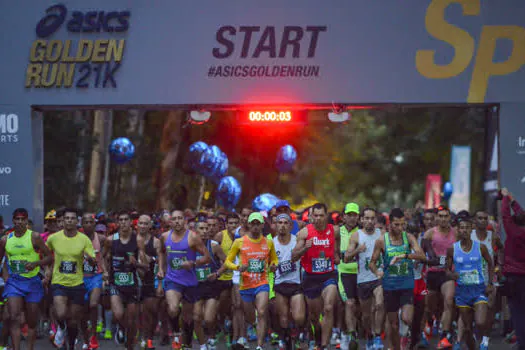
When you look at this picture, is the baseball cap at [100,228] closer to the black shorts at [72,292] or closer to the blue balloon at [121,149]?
the black shorts at [72,292]

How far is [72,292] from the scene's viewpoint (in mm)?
15297

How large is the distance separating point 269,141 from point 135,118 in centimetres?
422

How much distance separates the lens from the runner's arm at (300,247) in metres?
14.9

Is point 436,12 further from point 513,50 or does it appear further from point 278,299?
point 278,299

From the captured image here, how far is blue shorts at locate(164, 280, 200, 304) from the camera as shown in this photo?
15688 millimetres

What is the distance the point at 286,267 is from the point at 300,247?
38 centimetres

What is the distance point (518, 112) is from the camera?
18.8 meters

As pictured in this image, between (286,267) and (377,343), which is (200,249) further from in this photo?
(377,343)

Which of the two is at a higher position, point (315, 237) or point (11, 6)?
point (11, 6)

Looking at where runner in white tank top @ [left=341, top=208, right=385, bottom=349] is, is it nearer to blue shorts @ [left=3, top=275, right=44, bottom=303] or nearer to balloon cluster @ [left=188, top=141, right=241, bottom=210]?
blue shorts @ [left=3, top=275, right=44, bottom=303]

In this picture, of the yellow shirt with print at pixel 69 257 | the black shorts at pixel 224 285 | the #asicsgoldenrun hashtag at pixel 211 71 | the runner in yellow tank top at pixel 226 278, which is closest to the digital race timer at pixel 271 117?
the #asicsgoldenrun hashtag at pixel 211 71

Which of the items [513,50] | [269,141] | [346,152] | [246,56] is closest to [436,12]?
[513,50]

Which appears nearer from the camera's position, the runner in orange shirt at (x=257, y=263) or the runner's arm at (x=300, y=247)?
the runner's arm at (x=300, y=247)

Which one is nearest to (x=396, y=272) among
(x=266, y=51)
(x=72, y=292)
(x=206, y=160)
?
(x=72, y=292)
